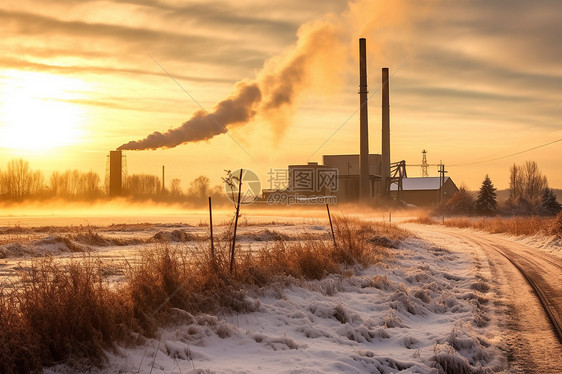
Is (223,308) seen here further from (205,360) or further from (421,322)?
(421,322)

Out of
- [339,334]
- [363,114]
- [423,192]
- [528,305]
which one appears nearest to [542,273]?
[528,305]

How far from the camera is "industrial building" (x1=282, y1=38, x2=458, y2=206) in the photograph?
65000mm

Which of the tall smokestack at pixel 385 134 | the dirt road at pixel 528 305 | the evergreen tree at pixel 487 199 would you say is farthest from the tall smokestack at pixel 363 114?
the dirt road at pixel 528 305

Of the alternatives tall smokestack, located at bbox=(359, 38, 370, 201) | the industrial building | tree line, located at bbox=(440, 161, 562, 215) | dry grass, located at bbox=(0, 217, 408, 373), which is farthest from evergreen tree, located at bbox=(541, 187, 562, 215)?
dry grass, located at bbox=(0, 217, 408, 373)

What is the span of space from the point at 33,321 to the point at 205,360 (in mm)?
2337

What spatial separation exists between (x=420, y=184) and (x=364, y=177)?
116 feet

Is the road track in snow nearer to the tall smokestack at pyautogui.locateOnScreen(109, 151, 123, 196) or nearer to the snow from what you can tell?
the snow

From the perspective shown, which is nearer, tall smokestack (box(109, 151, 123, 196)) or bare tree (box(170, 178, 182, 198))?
tall smokestack (box(109, 151, 123, 196))

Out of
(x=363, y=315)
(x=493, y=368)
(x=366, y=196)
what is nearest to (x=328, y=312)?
(x=363, y=315)

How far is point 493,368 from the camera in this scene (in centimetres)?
810

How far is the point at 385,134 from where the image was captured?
7138 cm

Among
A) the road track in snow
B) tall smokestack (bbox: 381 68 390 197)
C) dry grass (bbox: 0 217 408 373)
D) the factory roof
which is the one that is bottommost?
the road track in snow

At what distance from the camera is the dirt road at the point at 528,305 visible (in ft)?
27.8

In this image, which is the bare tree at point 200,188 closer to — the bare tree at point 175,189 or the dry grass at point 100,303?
the bare tree at point 175,189
